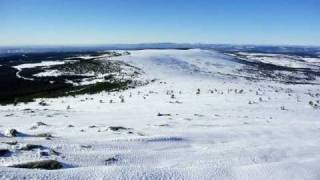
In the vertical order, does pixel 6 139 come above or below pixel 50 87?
above

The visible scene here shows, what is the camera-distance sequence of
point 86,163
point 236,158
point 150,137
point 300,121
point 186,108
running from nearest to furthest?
point 86,163, point 236,158, point 150,137, point 300,121, point 186,108

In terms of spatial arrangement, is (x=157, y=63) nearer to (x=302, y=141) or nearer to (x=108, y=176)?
(x=302, y=141)

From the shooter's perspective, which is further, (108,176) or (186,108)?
(186,108)

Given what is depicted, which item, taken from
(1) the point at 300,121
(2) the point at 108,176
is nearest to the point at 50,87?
(1) the point at 300,121

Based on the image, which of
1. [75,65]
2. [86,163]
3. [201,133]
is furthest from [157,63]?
[86,163]

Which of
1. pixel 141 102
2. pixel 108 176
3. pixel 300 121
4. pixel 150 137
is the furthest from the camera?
pixel 141 102

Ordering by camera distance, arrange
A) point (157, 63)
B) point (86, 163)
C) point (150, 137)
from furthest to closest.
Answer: point (157, 63)
point (150, 137)
point (86, 163)

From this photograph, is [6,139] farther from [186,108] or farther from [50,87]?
[50,87]

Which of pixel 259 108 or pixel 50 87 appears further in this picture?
pixel 50 87

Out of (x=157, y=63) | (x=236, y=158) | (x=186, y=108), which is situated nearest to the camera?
(x=236, y=158)
